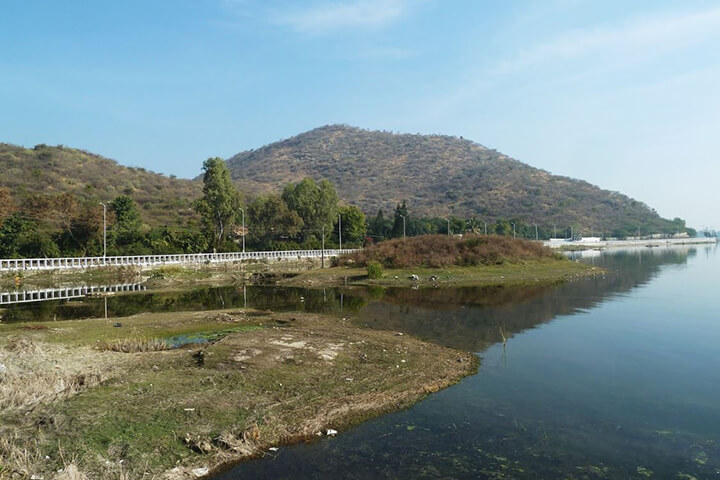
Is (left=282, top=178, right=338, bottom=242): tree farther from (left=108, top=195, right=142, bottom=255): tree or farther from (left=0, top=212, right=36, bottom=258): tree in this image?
(left=0, top=212, right=36, bottom=258): tree

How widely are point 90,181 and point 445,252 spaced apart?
11178 cm

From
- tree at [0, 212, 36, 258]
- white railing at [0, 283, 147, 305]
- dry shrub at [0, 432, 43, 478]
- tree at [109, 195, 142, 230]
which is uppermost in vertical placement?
tree at [109, 195, 142, 230]

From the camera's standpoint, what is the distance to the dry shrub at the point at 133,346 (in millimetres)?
19797

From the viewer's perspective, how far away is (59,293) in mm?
46500

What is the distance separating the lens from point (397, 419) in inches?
544

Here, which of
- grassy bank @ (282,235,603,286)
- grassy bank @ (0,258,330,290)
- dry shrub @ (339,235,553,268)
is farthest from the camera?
dry shrub @ (339,235,553,268)

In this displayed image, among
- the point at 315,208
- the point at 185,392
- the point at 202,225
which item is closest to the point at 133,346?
the point at 185,392

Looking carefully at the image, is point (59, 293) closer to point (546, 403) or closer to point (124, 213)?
point (124, 213)

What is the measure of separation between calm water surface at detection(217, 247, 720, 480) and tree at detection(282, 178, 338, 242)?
245 feet

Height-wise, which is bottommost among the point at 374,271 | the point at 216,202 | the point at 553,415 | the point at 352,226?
the point at 553,415

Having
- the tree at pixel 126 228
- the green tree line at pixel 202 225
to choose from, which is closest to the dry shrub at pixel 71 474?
the green tree line at pixel 202 225

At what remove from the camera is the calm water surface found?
11.1 meters

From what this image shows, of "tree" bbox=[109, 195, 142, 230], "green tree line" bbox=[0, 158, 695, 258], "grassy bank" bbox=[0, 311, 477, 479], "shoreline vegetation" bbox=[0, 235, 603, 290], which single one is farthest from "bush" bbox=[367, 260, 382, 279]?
"tree" bbox=[109, 195, 142, 230]

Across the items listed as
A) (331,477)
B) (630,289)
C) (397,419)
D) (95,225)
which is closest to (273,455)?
(331,477)
